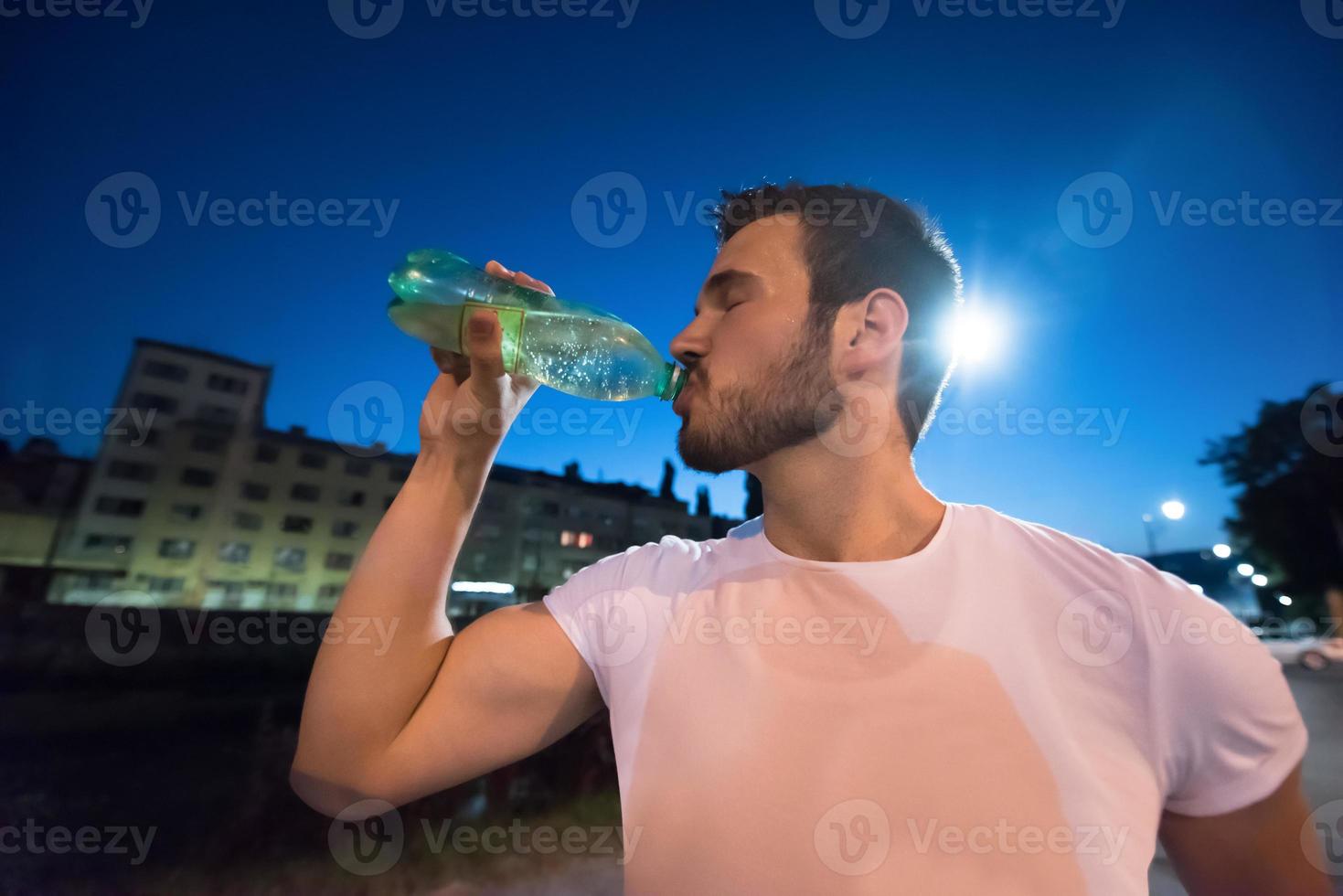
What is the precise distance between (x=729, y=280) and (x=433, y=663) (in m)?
1.21

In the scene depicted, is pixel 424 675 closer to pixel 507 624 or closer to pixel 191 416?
pixel 507 624

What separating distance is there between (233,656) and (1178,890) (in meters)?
22.5

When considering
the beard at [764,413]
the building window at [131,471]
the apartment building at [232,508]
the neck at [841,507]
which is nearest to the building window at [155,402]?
the apartment building at [232,508]

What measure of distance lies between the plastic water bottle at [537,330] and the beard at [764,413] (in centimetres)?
28

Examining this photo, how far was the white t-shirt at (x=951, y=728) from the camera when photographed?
964 millimetres

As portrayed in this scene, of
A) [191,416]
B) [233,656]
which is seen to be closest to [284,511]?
[191,416]

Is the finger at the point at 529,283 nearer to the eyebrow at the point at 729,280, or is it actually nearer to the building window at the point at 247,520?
the eyebrow at the point at 729,280

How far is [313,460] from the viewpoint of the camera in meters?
32.3

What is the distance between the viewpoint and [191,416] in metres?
30.2

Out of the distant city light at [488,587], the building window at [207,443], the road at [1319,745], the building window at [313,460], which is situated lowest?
the distant city light at [488,587]

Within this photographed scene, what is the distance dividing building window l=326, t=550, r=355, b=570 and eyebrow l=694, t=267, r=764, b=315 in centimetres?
3595

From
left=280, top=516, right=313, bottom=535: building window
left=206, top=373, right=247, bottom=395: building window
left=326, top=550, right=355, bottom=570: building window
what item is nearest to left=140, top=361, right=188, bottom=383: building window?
left=206, top=373, right=247, bottom=395: building window

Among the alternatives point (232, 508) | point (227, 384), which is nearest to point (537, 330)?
point (232, 508)

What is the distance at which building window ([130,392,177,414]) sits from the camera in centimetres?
2972
